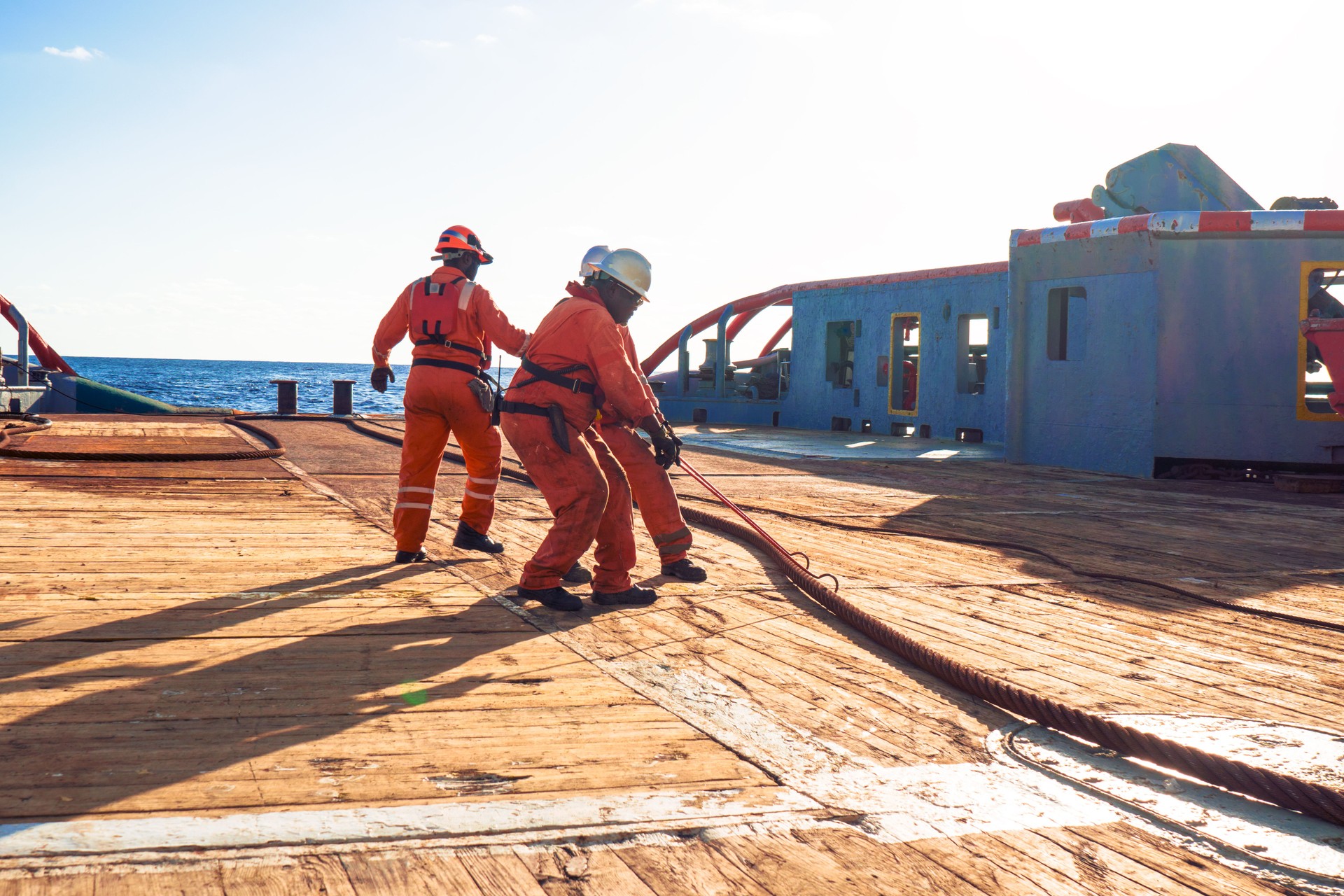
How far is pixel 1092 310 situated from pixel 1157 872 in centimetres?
1179

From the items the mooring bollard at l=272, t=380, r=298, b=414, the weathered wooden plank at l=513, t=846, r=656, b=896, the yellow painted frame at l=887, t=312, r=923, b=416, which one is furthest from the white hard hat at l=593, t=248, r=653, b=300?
the mooring bollard at l=272, t=380, r=298, b=414

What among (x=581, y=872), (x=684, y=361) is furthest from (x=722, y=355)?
A: (x=581, y=872)

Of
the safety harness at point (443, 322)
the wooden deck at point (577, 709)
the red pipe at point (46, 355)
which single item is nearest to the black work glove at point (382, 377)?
the safety harness at point (443, 322)

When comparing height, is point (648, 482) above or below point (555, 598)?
above

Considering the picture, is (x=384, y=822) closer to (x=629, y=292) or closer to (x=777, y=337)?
(x=629, y=292)

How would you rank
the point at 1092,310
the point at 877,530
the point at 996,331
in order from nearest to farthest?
the point at 877,530 < the point at 1092,310 < the point at 996,331

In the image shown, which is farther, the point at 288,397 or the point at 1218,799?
the point at 288,397

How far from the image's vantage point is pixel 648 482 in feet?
17.3

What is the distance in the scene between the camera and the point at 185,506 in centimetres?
763

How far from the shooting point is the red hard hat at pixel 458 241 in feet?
19.7

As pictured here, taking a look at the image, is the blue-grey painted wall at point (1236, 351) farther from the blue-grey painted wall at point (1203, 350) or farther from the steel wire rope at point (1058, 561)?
the steel wire rope at point (1058, 561)

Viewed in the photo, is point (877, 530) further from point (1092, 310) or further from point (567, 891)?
point (1092, 310)

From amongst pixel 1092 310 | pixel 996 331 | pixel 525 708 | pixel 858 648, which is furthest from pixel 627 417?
pixel 996 331

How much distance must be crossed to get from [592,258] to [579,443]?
0.81 metres
